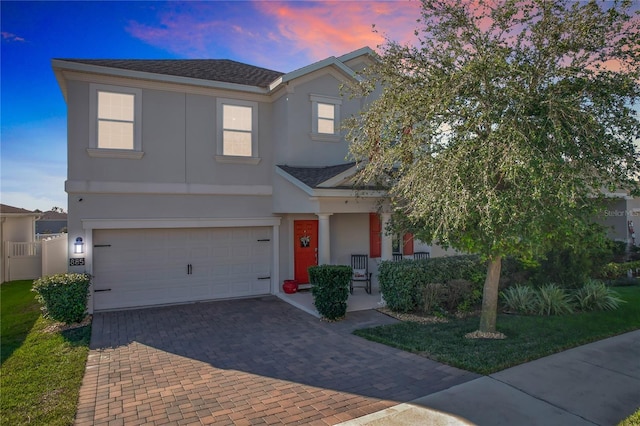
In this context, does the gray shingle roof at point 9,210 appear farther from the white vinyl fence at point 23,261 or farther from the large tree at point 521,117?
the large tree at point 521,117

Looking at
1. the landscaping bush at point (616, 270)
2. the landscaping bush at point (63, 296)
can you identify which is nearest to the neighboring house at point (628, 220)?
the landscaping bush at point (616, 270)

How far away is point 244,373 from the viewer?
5.97 meters

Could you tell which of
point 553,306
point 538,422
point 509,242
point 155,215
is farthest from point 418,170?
point 155,215

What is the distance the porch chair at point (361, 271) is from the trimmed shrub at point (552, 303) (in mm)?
4629

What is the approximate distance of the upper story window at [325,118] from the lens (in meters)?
12.1

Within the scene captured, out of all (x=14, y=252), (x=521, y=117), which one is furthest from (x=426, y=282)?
(x=14, y=252)

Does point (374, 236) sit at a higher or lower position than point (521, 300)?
higher

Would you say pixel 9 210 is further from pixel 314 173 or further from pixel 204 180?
pixel 314 173

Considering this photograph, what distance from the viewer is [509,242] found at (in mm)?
6262

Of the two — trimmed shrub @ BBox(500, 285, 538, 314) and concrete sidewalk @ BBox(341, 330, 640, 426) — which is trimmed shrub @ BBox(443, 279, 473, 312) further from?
concrete sidewalk @ BBox(341, 330, 640, 426)

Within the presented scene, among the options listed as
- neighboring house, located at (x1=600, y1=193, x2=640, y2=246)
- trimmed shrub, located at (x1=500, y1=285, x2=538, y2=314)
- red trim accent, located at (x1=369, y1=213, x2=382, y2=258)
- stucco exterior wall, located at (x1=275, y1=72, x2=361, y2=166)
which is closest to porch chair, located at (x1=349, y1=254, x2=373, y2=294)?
red trim accent, located at (x1=369, y1=213, x2=382, y2=258)

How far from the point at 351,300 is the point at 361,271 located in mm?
1507

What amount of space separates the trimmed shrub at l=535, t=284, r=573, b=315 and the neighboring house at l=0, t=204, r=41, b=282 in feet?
57.7

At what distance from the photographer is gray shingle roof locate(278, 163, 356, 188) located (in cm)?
1000
